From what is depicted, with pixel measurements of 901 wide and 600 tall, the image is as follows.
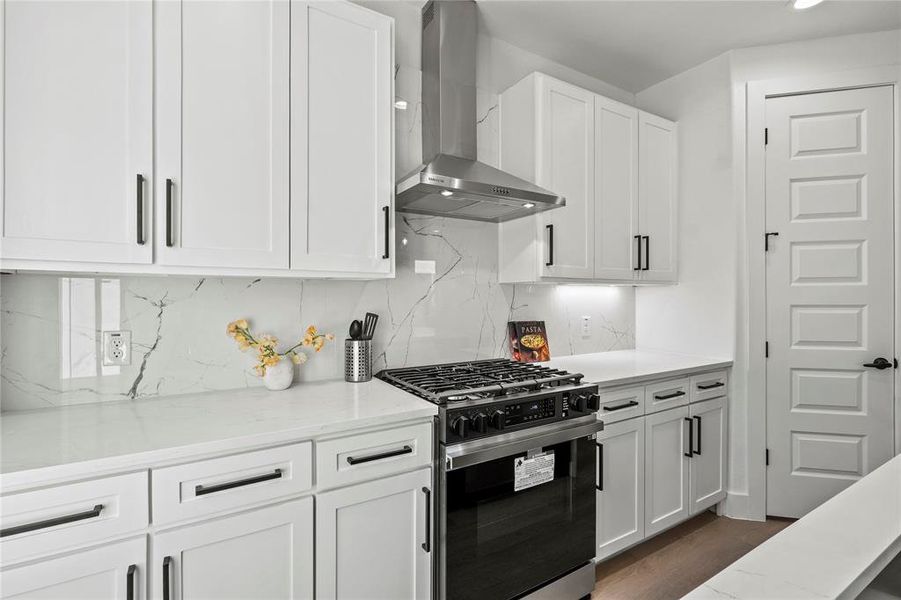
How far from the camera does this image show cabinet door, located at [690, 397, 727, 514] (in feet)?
8.55

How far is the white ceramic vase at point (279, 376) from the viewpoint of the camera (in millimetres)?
1850

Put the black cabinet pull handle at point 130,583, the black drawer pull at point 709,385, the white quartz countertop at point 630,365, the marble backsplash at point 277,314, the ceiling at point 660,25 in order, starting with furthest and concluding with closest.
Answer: the black drawer pull at point 709,385 < the ceiling at point 660,25 < the white quartz countertop at point 630,365 < the marble backsplash at point 277,314 < the black cabinet pull handle at point 130,583

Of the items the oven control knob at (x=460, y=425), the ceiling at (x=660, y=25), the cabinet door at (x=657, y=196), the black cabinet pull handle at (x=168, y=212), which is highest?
the ceiling at (x=660, y=25)

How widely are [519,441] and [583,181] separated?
60.8 inches

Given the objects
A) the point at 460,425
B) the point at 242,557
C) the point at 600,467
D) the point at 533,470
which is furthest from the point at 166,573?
the point at 600,467

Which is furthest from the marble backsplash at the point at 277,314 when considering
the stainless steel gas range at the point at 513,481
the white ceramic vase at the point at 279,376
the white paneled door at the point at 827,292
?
the white paneled door at the point at 827,292

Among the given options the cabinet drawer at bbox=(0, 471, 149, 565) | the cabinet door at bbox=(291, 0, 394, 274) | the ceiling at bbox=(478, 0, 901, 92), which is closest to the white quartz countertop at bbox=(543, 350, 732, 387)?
the cabinet door at bbox=(291, 0, 394, 274)

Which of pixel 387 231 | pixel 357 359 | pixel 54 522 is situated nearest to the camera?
pixel 54 522

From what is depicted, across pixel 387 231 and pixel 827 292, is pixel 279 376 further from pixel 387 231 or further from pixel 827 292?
pixel 827 292

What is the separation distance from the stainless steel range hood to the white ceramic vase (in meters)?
0.90

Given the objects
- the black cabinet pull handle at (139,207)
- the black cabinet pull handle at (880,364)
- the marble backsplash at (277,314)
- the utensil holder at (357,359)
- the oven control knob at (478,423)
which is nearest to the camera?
the black cabinet pull handle at (139,207)

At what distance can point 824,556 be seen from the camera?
65 centimetres

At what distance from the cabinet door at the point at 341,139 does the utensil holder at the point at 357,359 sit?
383 millimetres

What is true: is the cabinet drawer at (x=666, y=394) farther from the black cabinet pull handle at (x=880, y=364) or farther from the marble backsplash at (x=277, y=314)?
the black cabinet pull handle at (x=880, y=364)
